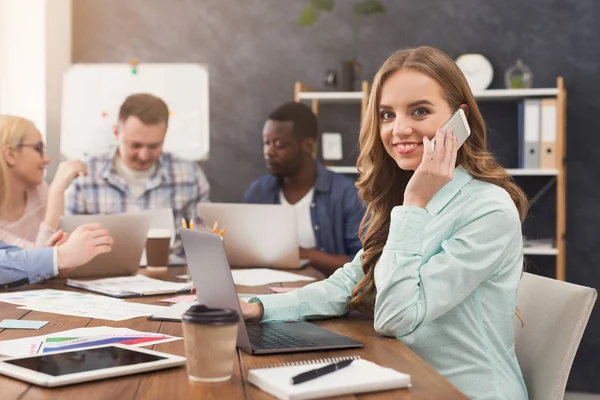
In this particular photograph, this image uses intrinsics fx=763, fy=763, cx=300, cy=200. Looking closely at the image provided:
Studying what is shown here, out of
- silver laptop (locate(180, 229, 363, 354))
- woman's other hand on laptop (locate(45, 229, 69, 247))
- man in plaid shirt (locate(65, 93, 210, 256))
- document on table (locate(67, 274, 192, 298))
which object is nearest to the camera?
silver laptop (locate(180, 229, 363, 354))

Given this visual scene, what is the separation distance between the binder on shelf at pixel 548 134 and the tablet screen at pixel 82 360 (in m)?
3.04

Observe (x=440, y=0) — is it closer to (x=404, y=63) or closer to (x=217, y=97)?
(x=217, y=97)

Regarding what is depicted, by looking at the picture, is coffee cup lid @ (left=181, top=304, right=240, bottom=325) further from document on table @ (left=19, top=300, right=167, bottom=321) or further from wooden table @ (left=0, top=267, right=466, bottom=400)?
document on table @ (left=19, top=300, right=167, bottom=321)

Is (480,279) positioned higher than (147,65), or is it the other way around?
(147,65)

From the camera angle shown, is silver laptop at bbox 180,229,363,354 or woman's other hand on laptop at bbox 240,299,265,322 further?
woman's other hand on laptop at bbox 240,299,265,322

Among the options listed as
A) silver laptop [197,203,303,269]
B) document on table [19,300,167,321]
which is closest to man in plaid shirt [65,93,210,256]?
silver laptop [197,203,303,269]

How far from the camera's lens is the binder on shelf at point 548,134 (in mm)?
3768

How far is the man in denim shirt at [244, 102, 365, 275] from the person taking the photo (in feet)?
11.7

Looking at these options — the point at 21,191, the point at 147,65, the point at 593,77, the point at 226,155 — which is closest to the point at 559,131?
the point at 593,77

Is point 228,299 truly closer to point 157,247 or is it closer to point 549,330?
point 549,330

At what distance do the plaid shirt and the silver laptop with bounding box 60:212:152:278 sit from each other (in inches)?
48.8

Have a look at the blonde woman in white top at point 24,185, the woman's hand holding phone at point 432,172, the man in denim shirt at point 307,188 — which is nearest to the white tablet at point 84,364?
the woman's hand holding phone at point 432,172

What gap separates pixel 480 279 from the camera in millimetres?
1355

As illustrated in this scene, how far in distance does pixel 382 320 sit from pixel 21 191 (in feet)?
6.48
